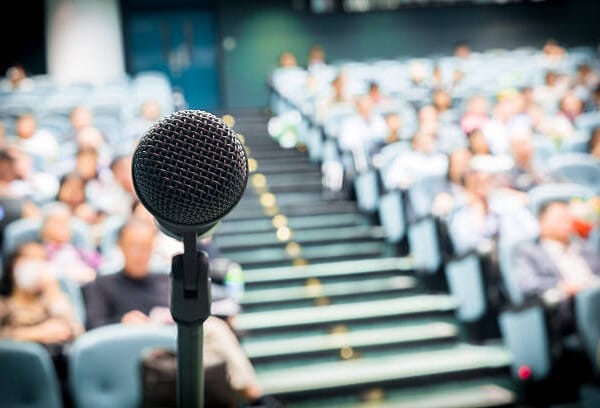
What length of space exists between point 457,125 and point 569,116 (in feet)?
3.72

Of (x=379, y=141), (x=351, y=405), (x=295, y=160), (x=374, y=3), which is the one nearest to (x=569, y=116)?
(x=379, y=141)

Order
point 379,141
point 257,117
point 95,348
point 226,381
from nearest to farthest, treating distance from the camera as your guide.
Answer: point 226,381 < point 95,348 < point 379,141 < point 257,117

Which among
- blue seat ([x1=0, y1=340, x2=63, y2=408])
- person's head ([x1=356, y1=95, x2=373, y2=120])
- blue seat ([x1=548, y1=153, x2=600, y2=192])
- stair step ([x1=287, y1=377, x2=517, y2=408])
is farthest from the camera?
person's head ([x1=356, y1=95, x2=373, y2=120])

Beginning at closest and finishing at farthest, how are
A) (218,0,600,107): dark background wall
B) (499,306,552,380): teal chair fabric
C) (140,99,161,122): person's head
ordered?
(499,306,552,380): teal chair fabric → (140,99,161,122): person's head → (218,0,600,107): dark background wall

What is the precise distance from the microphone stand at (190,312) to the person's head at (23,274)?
2202 millimetres

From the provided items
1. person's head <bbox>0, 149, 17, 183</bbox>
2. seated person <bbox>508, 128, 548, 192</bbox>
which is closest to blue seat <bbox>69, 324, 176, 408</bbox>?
person's head <bbox>0, 149, 17, 183</bbox>

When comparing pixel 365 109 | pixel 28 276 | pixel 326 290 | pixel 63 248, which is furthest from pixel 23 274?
pixel 365 109

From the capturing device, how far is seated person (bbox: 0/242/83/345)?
8.37ft

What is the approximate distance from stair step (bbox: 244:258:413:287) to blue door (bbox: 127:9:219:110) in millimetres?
6581

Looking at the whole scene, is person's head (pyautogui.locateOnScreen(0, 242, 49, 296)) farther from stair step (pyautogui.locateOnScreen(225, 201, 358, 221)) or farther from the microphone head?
stair step (pyautogui.locateOnScreen(225, 201, 358, 221))

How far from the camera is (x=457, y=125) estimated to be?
631 cm

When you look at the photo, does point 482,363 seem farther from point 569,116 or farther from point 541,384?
point 569,116

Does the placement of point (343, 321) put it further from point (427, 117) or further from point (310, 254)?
point (427, 117)

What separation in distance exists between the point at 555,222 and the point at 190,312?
317 cm
